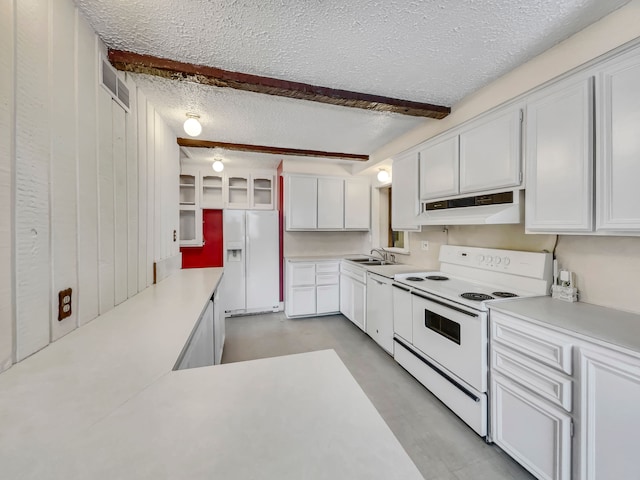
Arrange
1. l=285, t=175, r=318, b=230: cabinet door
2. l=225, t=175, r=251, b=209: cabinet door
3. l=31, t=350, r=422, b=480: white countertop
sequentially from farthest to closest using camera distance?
l=225, t=175, r=251, b=209: cabinet door → l=285, t=175, r=318, b=230: cabinet door → l=31, t=350, r=422, b=480: white countertop

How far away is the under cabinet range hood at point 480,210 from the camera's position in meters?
1.78

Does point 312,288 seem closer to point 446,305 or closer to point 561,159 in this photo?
point 446,305

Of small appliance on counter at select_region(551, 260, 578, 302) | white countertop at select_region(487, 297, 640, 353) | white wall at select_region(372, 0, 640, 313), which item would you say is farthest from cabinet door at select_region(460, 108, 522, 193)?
white countertop at select_region(487, 297, 640, 353)

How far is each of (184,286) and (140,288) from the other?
32 centimetres

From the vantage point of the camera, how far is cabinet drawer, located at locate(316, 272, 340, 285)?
398cm

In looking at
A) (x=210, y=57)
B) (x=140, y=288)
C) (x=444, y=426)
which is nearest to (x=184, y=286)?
(x=140, y=288)

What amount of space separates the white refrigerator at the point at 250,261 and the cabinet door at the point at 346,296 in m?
1.07

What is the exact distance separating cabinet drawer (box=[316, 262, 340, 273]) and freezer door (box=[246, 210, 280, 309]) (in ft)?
2.38

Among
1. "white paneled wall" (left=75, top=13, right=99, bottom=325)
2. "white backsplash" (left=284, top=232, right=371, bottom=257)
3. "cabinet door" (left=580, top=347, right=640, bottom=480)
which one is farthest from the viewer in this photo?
"white backsplash" (left=284, top=232, right=371, bottom=257)

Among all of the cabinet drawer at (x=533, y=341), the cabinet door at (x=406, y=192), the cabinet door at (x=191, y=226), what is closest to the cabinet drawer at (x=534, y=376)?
the cabinet drawer at (x=533, y=341)

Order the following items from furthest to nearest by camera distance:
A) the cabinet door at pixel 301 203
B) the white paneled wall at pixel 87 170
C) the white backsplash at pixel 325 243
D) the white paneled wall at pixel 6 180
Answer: the white backsplash at pixel 325 243 → the cabinet door at pixel 301 203 → the white paneled wall at pixel 87 170 → the white paneled wall at pixel 6 180

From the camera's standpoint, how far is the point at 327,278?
4.02 metres

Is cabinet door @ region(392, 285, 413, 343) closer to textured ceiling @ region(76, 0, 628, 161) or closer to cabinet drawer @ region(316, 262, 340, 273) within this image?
cabinet drawer @ region(316, 262, 340, 273)

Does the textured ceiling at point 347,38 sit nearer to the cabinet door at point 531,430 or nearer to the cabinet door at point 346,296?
the cabinet door at point 531,430
